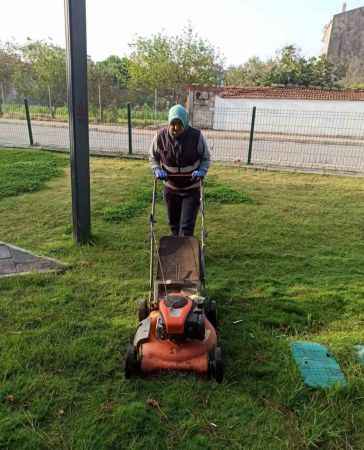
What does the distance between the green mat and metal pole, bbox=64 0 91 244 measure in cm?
295

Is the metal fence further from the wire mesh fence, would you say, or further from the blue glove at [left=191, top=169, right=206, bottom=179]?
the blue glove at [left=191, top=169, right=206, bottom=179]

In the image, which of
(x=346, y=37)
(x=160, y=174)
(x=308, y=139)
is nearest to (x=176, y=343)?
(x=160, y=174)

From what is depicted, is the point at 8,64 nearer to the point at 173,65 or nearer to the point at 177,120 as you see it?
the point at 173,65

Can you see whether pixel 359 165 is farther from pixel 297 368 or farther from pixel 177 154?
pixel 297 368

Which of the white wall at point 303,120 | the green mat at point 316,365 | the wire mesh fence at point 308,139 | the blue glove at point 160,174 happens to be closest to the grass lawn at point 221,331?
the green mat at point 316,365

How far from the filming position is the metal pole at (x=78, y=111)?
441 cm

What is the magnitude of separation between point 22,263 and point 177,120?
7.79ft

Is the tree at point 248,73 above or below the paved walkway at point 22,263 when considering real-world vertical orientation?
above

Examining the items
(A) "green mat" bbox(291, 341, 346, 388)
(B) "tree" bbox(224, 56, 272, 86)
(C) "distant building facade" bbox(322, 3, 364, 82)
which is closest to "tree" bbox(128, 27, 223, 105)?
(B) "tree" bbox(224, 56, 272, 86)

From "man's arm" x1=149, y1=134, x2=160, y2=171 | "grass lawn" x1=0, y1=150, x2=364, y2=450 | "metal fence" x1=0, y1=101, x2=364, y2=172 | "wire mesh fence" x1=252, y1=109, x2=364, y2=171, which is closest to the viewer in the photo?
"grass lawn" x1=0, y1=150, x2=364, y2=450

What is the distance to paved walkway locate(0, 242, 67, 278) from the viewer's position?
173 inches

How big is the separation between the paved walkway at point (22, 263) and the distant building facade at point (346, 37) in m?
40.4

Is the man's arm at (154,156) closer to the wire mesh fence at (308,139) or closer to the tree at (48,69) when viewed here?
the wire mesh fence at (308,139)

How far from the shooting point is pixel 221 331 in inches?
134
